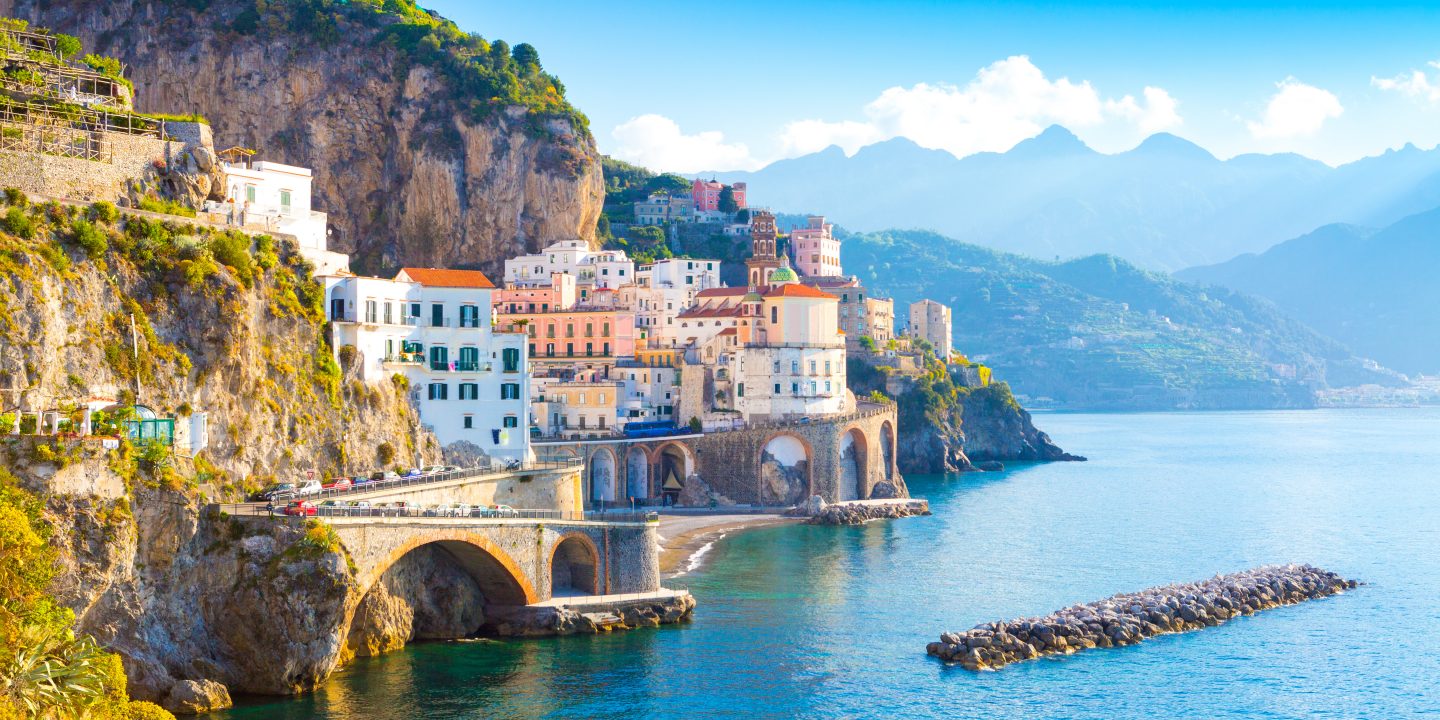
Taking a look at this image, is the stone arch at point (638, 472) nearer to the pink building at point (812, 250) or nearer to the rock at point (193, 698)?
the rock at point (193, 698)

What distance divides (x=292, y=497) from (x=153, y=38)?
91555 mm

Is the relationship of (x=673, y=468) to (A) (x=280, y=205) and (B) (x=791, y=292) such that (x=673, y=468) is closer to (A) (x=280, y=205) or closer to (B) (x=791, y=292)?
(B) (x=791, y=292)

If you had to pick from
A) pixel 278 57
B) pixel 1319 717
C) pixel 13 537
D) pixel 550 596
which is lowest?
pixel 1319 717

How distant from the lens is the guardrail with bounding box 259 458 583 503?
53469 millimetres

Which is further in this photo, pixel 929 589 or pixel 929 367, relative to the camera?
pixel 929 367

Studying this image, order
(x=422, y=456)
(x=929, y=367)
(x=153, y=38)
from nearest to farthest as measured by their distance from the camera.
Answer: (x=422, y=456) → (x=153, y=38) → (x=929, y=367)

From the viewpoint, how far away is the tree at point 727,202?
609 ft

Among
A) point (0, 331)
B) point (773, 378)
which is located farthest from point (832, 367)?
point (0, 331)

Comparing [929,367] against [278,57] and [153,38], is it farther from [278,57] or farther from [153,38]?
[153,38]

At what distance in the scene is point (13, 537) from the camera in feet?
127

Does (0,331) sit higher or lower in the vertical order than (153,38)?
lower

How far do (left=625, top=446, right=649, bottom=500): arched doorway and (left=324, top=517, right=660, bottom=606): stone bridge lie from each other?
41.0 metres

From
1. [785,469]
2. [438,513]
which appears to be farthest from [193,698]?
[785,469]

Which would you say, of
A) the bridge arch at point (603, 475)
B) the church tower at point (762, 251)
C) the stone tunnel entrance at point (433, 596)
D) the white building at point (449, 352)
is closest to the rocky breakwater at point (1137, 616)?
the stone tunnel entrance at point (433, 596)
